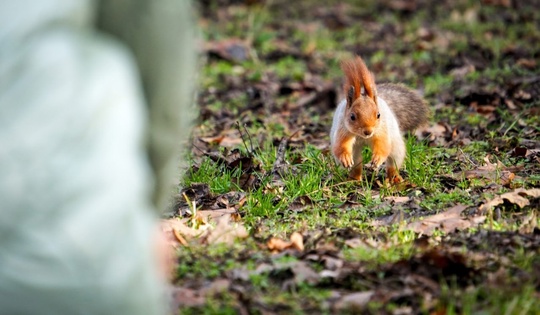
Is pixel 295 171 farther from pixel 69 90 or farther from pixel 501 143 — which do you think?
pixel 69 90

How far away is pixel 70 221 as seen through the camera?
2059 millimetres

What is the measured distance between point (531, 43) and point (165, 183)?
6611mm

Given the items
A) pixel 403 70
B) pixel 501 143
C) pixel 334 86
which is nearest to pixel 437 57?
pixel 403 70

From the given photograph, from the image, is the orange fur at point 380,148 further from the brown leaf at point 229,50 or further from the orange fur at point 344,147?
the brown leaf at point 229,50

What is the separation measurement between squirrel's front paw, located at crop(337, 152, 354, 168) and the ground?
68 millimetres

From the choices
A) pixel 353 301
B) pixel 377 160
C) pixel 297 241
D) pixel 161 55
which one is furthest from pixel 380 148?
pixel 161 55

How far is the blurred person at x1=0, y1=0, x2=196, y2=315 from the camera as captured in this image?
6.73 ft

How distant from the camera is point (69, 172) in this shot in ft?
6.81

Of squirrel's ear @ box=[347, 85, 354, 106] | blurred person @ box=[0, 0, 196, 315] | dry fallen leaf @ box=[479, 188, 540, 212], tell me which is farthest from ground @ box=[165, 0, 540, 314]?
blurred person @ box=[0, 0, 196, 315]

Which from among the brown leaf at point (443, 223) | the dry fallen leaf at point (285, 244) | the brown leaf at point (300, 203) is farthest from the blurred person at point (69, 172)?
the brown leaf at point (300, 203)

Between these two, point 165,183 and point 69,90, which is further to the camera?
point 165,183

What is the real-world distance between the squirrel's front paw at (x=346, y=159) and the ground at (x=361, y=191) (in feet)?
0.22

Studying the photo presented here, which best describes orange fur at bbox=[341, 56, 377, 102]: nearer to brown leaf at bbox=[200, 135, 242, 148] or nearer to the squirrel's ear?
the squirrel's ear

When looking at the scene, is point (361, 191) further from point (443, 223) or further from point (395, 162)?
point (443, 223)
